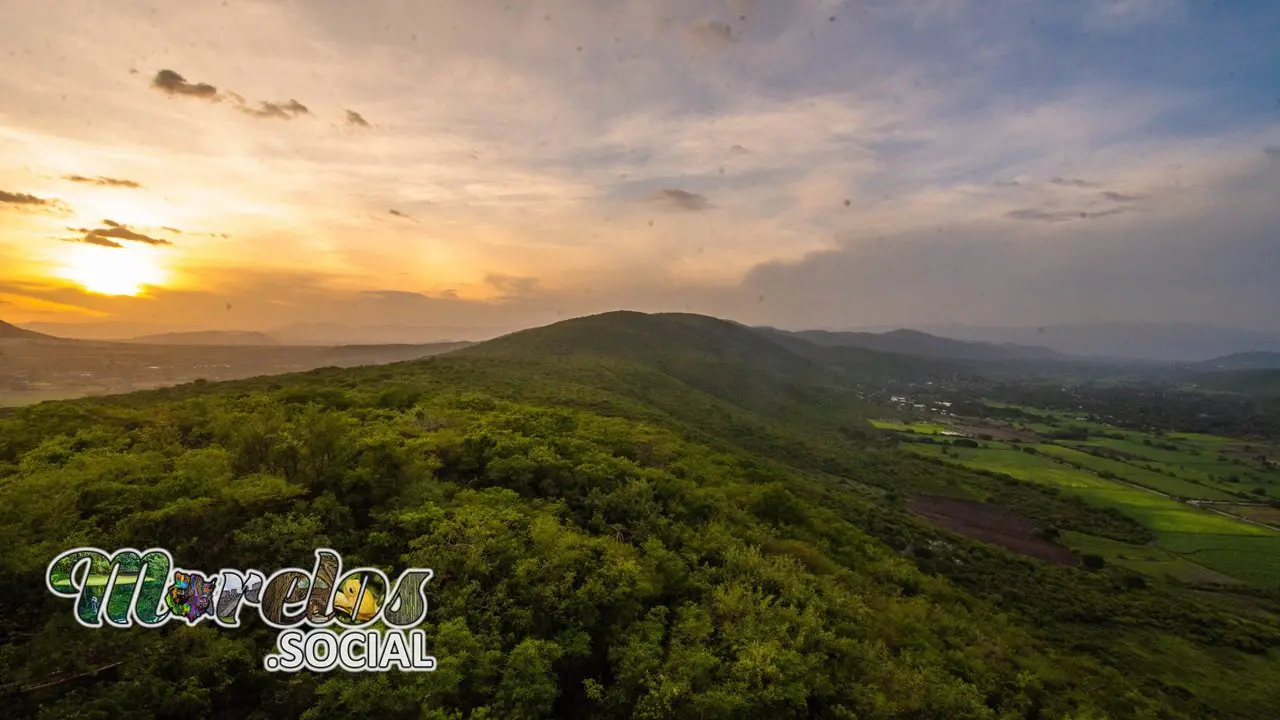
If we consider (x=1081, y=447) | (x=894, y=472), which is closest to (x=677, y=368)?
(x=894, y=472)

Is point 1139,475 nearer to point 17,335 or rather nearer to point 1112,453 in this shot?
point 1112,453

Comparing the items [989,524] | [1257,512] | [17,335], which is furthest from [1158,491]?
[17,335]

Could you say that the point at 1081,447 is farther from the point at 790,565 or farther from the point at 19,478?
the point at 19,478

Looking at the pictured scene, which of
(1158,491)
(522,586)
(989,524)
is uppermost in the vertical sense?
(522,586)

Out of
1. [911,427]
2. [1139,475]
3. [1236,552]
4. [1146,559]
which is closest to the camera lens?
[1146,559]

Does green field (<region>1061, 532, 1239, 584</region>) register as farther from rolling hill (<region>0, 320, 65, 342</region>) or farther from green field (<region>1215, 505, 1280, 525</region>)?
rolling hill (<region>0, 320, 65, 342</region>)

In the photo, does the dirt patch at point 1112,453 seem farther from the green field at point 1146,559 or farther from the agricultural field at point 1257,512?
the green field at point 1146,559
